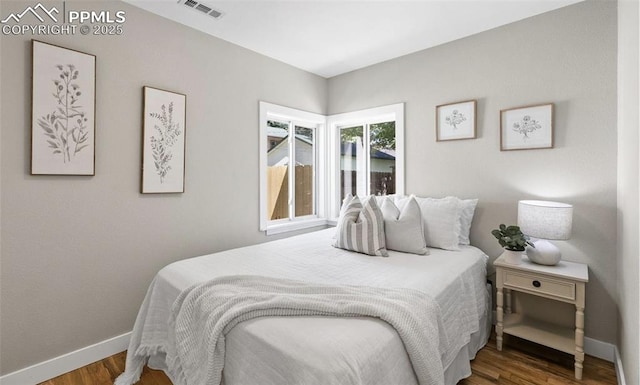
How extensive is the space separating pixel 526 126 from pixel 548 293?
1.25 m

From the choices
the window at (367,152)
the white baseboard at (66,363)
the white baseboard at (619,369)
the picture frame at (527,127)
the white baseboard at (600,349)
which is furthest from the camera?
the window at (367,152)

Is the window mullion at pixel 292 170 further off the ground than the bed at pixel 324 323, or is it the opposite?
the window mullion at pixel 292 170

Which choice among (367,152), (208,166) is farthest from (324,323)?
(367,152)

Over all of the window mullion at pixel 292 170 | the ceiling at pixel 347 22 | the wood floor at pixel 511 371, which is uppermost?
the ceiling at pixel 347 22

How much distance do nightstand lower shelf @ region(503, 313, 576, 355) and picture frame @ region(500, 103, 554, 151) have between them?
134 centimetres

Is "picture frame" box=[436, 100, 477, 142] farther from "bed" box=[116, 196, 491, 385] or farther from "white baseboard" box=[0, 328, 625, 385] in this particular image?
"white baseboard" box=[0, 328, 625, 385]

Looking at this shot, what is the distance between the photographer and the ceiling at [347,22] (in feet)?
7.21

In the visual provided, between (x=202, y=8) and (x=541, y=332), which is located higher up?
(x=202, y=8)

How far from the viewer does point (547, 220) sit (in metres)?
1.98

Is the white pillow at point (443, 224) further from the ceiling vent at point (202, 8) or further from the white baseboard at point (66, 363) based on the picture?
the white baseboard at point (66, 363)

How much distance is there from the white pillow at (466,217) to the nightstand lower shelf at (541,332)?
66cm

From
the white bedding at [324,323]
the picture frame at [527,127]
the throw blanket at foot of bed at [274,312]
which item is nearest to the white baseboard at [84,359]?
the white bedding at [324,323]

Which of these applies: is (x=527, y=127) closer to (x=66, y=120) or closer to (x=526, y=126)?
(x=526, y=126)

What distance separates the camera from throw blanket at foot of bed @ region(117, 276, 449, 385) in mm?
A: 1227
